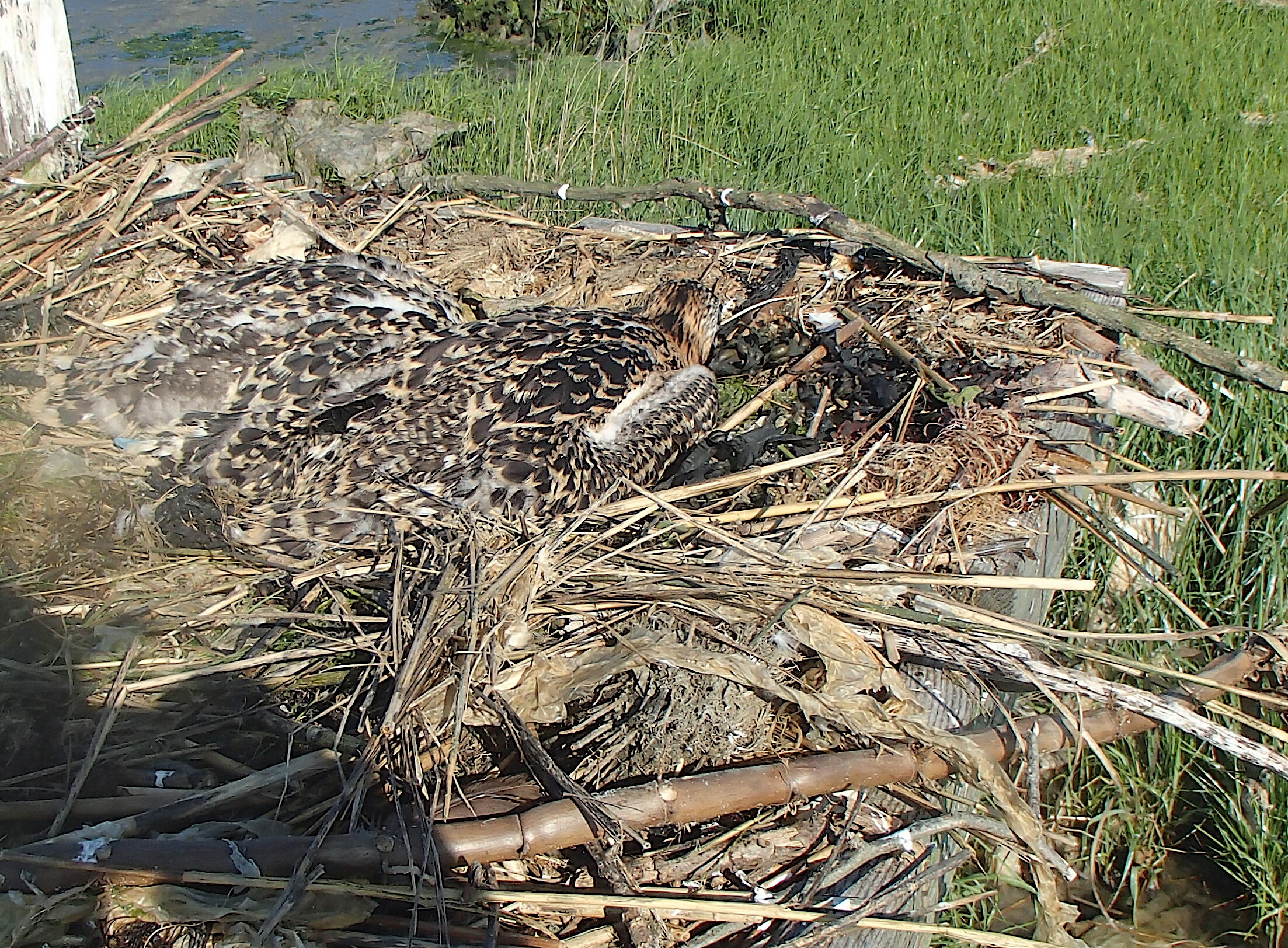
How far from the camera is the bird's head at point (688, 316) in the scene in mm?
4180

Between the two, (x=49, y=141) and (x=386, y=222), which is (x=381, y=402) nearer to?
(x=386, y=222)

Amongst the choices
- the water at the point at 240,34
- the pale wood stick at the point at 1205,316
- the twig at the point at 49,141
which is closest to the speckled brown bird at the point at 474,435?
the twig at the point at 49,141

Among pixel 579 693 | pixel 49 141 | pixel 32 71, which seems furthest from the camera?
pixel 32 71

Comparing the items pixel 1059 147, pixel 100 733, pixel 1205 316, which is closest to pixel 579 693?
pixel 100 733

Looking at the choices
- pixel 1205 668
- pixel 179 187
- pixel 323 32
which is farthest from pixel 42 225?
pixel 323 32

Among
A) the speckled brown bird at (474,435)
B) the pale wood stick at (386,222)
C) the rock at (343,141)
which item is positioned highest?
the rock at (343,141)

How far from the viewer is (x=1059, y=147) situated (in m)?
7.14

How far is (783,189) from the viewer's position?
20.1 ft

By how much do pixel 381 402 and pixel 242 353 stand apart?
582 mm

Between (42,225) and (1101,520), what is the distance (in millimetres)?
4229

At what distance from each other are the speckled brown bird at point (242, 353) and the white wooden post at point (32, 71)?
1.42 m

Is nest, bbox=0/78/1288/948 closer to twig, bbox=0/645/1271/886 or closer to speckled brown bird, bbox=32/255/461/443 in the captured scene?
twig, bbox=0/645/1271/886

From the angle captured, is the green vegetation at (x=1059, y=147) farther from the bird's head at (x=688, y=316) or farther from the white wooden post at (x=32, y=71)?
the white wooden post at (x=32, y=71)

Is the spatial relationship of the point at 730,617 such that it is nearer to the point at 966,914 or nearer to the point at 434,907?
the point at 434,907
